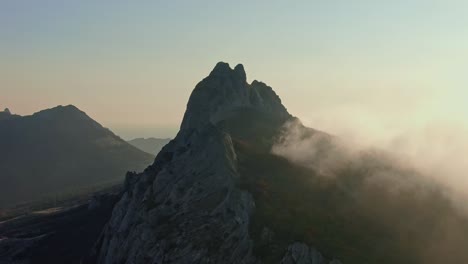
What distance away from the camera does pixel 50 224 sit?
197 metres

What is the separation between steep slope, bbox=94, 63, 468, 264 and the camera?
72.8m

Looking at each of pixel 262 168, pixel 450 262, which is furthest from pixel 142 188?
pixel 450 262

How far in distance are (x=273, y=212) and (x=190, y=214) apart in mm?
15839

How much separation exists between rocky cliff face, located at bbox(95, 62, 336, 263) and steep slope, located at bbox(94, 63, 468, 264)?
0.67 feet

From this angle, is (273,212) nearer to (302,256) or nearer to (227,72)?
(302,256)

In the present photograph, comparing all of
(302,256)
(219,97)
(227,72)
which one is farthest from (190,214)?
(227,72)

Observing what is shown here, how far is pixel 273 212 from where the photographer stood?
262 feet

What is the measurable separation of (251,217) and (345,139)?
90116 millimetres

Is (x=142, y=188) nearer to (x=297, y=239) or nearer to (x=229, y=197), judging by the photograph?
(x=229, y=197)

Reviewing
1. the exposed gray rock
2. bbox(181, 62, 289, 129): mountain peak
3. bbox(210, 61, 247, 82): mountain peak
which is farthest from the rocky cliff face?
bbox(210, 61, 247, 82): mountain peak

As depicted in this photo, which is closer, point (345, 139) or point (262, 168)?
point (262, 168)

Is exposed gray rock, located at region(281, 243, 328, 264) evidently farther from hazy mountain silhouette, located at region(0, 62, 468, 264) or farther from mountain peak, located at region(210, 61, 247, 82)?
mountain peak, located at region(210, 61, 247, 82)

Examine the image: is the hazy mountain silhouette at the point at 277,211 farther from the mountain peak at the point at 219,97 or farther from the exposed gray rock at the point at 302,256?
the mountain peak at the point at 219,97

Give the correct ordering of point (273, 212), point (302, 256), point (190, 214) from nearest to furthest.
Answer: point (302, 256), point (273, 212), point (190, 214)
